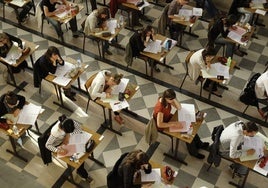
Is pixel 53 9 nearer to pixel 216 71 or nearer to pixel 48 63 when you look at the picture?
pixel 48 63

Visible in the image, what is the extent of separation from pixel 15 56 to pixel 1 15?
3364 mm

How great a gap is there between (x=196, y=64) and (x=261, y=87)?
141cm

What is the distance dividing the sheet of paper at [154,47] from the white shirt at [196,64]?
85 cm

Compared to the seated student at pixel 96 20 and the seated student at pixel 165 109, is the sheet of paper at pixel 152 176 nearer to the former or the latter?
the seated student at pixel 165 109

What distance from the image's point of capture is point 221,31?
9.41 m

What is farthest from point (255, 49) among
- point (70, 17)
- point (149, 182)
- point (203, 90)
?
point (149, 182)

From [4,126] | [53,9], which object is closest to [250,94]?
[4,126]

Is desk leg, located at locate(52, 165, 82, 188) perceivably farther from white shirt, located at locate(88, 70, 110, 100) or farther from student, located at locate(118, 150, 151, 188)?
white shirt, located at locate(88, 70, 110, 100)

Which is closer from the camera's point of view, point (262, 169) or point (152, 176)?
point (152, 176)

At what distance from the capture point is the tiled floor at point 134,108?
300 inches

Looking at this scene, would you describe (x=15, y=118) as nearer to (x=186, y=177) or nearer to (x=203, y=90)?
(x=186, y=177)

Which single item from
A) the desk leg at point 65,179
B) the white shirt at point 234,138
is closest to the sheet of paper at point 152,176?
the white shirt at point 234,138

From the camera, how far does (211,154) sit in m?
7.21

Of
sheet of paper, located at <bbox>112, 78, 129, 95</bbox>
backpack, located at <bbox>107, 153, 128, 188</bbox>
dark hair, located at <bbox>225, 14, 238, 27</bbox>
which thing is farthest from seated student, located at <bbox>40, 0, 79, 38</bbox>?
backpack, located at <bbox>107, 153, 128, 188</bbox>
